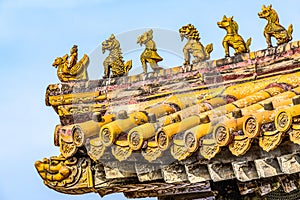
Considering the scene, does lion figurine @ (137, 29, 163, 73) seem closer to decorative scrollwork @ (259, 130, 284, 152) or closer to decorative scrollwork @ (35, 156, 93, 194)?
decorative scrollwork @ (35, 156, 93, 194)

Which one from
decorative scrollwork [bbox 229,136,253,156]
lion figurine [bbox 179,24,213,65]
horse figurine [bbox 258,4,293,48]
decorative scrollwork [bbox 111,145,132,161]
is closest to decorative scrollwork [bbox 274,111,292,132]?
decorative scrollwork [bbox 229,136,253,156]

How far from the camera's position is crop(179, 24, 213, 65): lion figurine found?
13273 mm

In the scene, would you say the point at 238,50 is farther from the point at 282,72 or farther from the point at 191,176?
the point at 191,176

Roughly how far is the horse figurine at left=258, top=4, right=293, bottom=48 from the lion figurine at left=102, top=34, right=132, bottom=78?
2412 mm

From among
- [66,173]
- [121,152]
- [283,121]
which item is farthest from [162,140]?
[66,173]

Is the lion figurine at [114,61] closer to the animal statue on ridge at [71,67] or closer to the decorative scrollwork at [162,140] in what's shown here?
the animal statue on ridge at [71,67]

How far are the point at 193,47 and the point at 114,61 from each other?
4.69 feet

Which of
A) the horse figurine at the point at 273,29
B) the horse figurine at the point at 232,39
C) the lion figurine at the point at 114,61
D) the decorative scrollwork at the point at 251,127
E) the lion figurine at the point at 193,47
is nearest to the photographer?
the decorative scrollwork at the point at 251,127

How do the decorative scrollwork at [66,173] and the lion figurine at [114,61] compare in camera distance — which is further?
the lion figurine at [114,61]

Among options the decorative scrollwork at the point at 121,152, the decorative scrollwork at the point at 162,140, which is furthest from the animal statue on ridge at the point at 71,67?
the decorative scrollwork at the point at 162,140

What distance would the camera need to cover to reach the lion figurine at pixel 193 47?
1327 centimetres

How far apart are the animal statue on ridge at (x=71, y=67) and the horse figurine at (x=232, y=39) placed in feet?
7.45

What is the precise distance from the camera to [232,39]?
1305cm

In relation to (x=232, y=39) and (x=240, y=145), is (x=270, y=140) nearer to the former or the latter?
(x=240, y=145)
